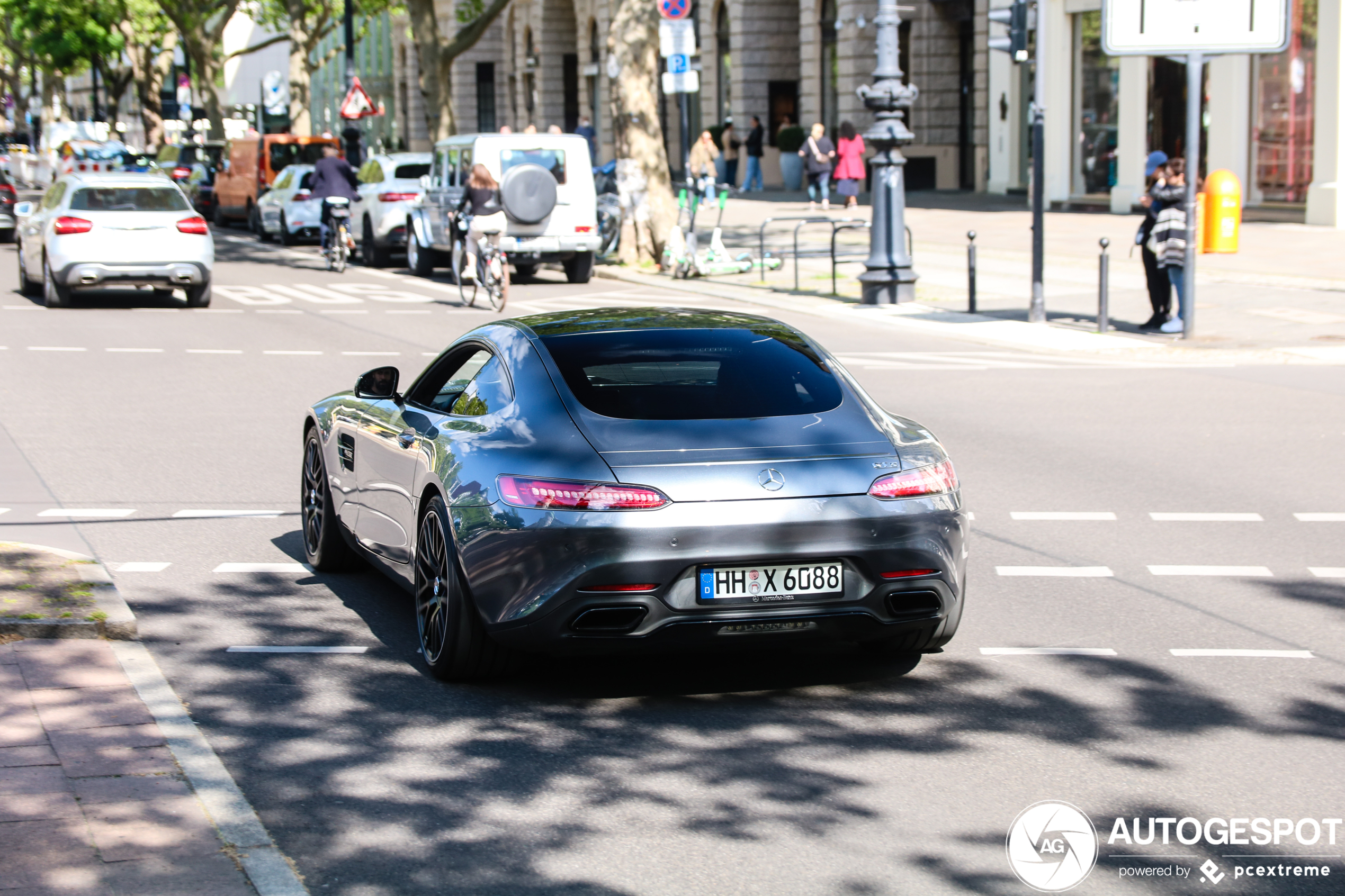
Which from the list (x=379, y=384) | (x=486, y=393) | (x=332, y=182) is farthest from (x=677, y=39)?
(x=486, y=393)

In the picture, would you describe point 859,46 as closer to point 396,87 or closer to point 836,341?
point 836,341

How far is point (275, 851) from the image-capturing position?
4.52m

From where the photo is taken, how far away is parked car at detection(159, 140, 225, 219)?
132 ft

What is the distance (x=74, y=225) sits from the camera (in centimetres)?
2114

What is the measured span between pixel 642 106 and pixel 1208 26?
11.6 metres

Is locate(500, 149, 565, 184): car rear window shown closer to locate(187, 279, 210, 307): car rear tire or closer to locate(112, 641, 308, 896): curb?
locate(187, 279, 210, 307): car rear tire

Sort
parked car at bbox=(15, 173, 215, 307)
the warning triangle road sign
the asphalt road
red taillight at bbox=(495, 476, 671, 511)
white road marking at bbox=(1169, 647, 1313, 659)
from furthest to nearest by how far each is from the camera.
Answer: the warning triangle road sign < parked car at bbox=(15, 173, 215, 307) < white road marking at bbox=(1169, 647, 1313, 659) < red taillight at bbox=(495, 476, 671, 511) < the asphalt road

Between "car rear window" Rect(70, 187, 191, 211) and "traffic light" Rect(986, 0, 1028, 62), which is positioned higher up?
"traffic light" Rect(986, 0, 1028, 62)

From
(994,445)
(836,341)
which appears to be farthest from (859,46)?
(994,445)

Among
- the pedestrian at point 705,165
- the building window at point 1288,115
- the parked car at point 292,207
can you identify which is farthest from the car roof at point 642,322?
the pedestrian at point 705,165

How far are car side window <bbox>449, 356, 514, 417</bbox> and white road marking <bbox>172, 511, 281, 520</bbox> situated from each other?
3136mm

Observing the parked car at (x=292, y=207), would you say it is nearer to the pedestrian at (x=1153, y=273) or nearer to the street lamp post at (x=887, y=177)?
the street lamp post at (x=887, y=177)

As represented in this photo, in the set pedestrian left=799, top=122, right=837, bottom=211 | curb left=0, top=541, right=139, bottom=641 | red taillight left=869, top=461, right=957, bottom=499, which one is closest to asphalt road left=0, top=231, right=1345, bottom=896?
curb left=0, top=541, right=139, bottom=641

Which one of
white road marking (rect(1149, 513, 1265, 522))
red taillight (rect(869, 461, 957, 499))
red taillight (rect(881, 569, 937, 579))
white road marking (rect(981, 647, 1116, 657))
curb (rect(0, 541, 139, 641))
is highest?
red taillight (rect(869, 461, 957, 499))
